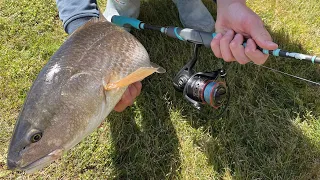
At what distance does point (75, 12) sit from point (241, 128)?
1507mm

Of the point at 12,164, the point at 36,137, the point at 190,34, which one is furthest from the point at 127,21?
the point at 12,164

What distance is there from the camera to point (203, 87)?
2.56 meters

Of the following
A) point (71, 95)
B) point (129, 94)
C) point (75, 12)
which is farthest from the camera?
point (75, 12)

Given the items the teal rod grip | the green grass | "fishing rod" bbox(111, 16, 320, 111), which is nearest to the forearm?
the teal rod grip

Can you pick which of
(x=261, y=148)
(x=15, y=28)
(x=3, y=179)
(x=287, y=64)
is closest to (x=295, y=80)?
(x=287, y=64)

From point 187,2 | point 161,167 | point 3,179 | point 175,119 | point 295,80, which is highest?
point 187,2

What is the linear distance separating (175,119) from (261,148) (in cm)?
69

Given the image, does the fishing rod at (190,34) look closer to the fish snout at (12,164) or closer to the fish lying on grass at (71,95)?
the fish lying on grass at (71,95)

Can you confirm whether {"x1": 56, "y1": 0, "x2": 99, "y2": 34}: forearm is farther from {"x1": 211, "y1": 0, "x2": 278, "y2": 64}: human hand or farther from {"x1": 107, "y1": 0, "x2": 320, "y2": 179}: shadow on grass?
{"x1": 211, "y1": 0, "x2": 278, "y2": 64}: human hand

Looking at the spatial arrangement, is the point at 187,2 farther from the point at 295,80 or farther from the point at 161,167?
the point at 161,167

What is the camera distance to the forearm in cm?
268

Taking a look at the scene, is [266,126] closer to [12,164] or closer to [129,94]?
[129,94]

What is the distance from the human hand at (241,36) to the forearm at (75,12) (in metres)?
1.01

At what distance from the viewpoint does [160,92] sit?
3080mm
